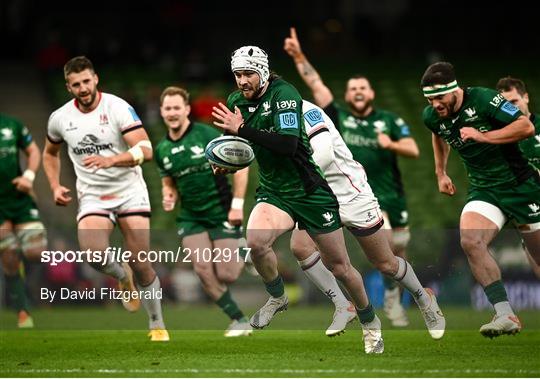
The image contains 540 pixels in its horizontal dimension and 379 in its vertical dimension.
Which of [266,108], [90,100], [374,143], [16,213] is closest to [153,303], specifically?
[90,100]

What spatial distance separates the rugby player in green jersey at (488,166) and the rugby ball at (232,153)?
1721 millimetres

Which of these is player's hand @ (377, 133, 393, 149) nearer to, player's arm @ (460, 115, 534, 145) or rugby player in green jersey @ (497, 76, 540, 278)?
rugby player in green jersey @ (497, 76, 540, 278)

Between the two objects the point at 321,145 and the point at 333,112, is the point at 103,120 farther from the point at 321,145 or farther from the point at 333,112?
Result: the point at 333,112

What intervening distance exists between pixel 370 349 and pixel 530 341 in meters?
2.09

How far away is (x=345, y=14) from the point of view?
29.2 meters

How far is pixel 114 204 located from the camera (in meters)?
12.2

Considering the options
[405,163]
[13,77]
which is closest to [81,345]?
[405,163]

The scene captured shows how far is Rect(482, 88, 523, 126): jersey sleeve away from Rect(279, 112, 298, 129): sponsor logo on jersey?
6.20 feet

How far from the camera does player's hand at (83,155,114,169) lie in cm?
1112

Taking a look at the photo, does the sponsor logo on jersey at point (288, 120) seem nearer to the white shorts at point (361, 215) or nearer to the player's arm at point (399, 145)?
the white shorts at point (361, 215)

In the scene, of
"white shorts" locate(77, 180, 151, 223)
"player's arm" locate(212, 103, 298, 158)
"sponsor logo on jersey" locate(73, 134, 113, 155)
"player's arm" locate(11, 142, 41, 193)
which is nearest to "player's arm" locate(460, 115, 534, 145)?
"player's arm" locate(212, 103, 298, 158)

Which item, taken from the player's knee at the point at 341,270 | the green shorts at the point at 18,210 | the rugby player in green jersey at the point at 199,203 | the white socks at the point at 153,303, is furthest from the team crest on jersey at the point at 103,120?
the green shorts at the point at 18,210

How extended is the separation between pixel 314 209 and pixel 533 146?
322 cm

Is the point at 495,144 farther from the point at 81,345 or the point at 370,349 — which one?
the point at 81,345
